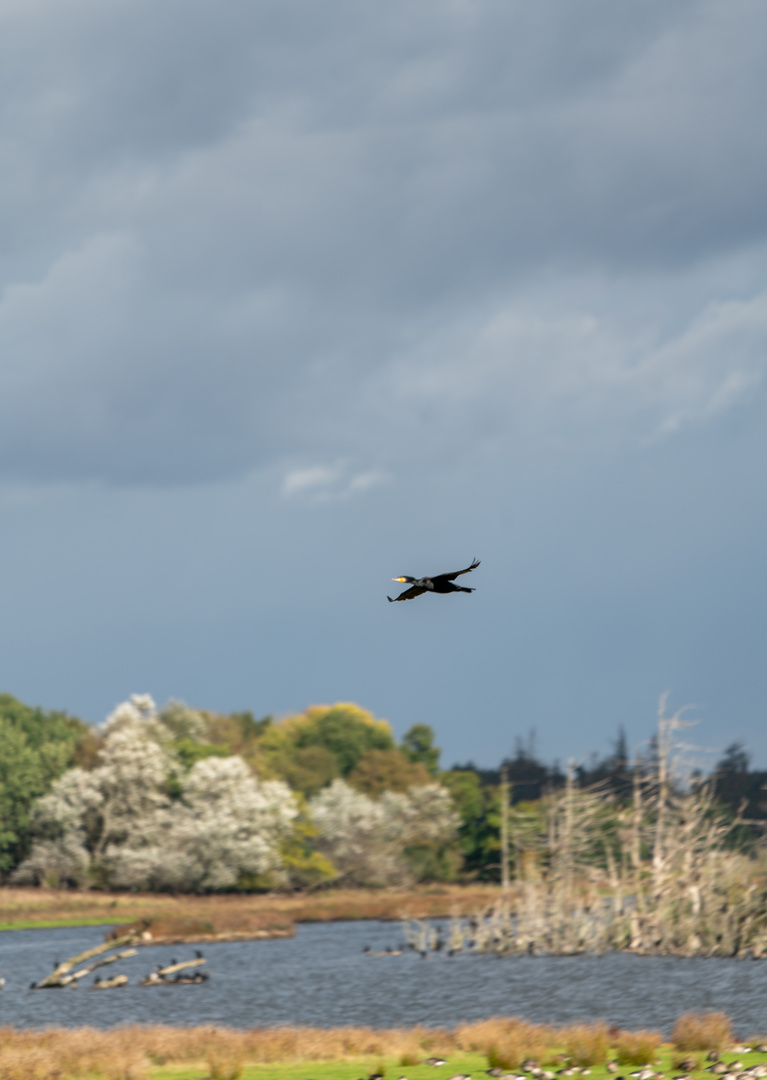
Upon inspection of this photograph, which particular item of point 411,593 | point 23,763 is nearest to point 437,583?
point 411,593

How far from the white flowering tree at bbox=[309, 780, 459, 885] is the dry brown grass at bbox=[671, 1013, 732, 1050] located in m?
95.8

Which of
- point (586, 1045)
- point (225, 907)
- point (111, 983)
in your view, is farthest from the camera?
point (225, 907)

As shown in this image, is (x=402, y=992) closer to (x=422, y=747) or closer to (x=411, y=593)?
(x=411, y=593)

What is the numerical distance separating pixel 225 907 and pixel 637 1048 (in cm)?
8364

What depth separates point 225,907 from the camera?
11200cm

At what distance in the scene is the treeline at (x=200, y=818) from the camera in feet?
386

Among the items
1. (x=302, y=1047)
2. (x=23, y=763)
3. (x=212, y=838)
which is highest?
(x=23, y=763)

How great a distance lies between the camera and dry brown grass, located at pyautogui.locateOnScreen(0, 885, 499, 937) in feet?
327

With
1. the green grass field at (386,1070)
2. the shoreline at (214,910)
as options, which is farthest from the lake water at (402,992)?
the shoreline at (214,910)

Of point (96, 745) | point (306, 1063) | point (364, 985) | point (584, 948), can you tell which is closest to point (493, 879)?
point (96, 745)

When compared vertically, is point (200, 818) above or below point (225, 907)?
above

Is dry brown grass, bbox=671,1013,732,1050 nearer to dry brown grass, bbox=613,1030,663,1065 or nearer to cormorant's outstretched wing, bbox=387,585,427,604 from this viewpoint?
dry brown grass, bbox=613,1030,663,1065

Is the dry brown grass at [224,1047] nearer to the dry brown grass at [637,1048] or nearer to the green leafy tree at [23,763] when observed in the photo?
the dry brown grass at [637,1048]

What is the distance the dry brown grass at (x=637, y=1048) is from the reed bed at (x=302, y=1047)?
0.09 feet
